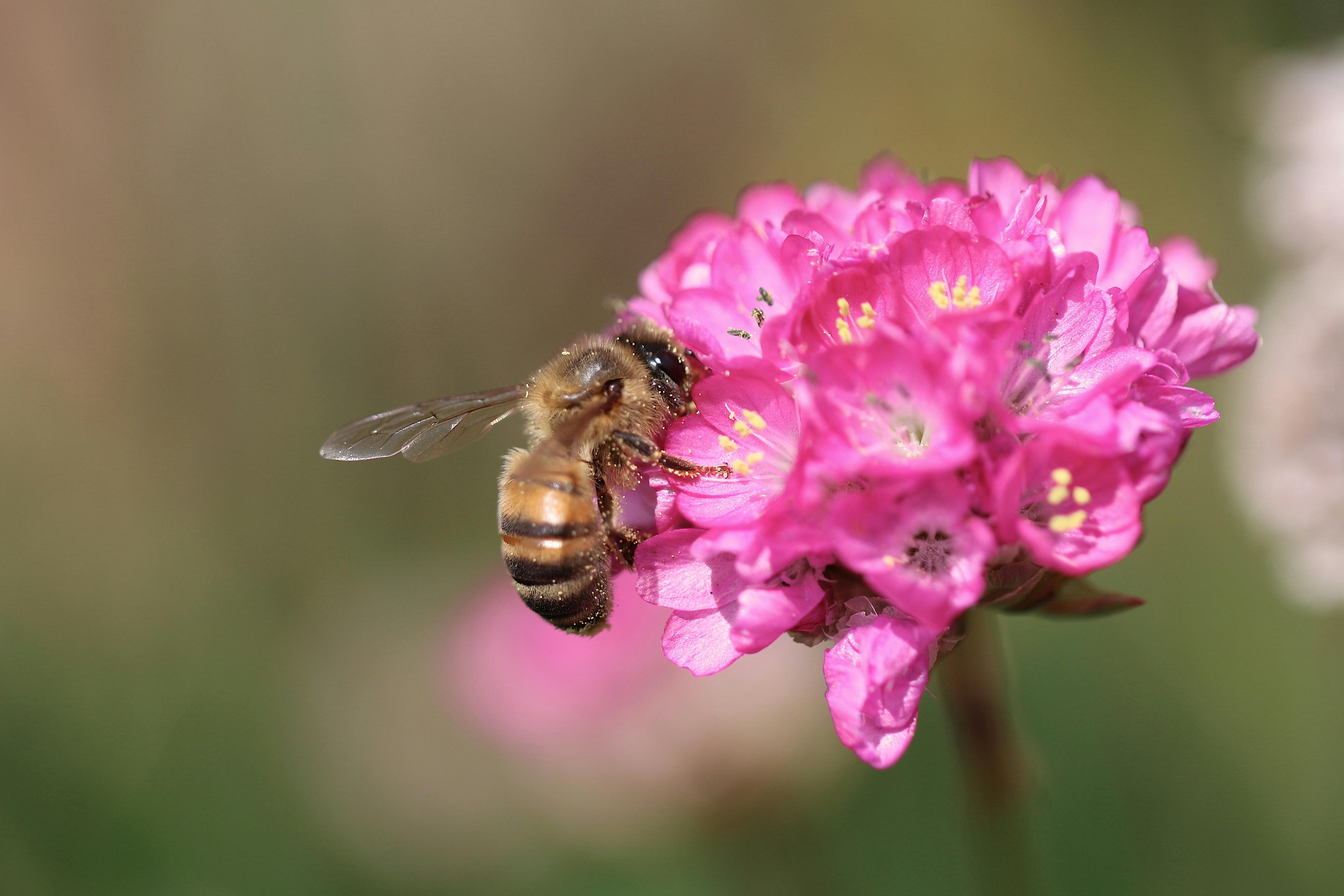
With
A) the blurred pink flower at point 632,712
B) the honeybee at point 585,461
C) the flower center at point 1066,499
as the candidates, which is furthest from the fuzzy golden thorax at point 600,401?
the blurred pink flower at point 632,712

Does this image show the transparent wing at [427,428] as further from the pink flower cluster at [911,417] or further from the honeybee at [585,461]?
the pink flower cluster at [911,417]

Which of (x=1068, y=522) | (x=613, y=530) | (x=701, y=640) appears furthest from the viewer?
(x=613, y=530)

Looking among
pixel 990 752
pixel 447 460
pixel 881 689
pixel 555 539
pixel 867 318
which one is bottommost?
pixel 447 460

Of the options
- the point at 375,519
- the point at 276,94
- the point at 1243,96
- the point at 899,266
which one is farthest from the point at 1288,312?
the point at 276,94

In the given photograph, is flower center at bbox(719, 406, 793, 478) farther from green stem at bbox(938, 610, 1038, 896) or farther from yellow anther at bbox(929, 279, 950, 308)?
green stem at bbox(938, 610, 1038, 896)

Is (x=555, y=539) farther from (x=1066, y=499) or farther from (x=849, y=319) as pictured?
(x=1066, y=499)

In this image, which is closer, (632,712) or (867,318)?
(867,318)

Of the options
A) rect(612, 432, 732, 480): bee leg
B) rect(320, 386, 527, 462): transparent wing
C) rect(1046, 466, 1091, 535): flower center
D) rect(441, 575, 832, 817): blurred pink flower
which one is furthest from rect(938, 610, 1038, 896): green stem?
rect(320, 386, 527, 462): transparent wing

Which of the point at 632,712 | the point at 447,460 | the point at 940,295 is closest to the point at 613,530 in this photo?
the point at 940,295
